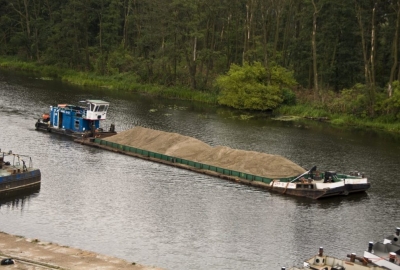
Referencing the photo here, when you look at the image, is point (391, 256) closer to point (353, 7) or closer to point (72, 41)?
point (353, 7)

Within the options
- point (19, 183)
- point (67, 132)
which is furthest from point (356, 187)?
point (67, 132)

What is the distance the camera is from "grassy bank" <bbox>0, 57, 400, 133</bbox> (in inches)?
A: 3654

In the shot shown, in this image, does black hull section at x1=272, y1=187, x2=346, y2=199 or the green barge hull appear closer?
black hull section at x1=272, y1=187, x2=346, y2=199

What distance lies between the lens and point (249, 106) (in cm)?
10044

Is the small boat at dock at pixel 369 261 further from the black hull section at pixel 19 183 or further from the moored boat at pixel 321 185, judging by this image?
the black hull section at pixel 19 183

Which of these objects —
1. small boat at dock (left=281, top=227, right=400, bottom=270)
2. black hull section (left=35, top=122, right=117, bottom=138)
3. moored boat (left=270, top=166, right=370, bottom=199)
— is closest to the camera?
small boat at dock (left=281, top=227, right=400, bottom=270)

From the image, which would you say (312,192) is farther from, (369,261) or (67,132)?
(67,132)

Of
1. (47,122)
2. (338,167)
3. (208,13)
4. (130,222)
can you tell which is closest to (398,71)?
(208,13)

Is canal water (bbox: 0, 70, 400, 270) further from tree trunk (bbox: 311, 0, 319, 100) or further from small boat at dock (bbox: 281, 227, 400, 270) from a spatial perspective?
tree trunk (bbox: 311, 0, 319, 100)

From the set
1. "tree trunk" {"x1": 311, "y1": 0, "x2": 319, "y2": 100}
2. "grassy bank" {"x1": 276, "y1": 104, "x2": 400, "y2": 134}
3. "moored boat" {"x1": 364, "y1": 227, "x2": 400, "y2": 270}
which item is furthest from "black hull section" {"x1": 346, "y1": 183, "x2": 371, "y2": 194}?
"tree trunk" {"x1": 311, "y1": 0, "x2": 319, "y2": 100}

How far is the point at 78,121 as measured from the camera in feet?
254

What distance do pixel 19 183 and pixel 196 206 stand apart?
13.3 m

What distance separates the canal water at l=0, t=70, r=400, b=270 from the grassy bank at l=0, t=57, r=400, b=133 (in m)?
8.77

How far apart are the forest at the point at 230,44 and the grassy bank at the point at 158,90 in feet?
4.99
